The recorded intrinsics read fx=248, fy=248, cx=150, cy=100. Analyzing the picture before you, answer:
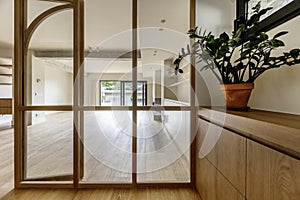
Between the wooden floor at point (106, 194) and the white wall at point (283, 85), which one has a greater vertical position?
the white wall at point (283, 85)

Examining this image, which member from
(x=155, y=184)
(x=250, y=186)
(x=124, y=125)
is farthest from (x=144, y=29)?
(x=250, y=186)

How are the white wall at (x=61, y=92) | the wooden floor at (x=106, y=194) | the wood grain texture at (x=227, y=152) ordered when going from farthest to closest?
1. the white wall at (x=61, y=92)
2. the wooden floor at (x=106, y=194)
3. the wood grain texture at (x=227, y=152)

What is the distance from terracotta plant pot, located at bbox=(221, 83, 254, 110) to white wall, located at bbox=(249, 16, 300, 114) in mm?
197

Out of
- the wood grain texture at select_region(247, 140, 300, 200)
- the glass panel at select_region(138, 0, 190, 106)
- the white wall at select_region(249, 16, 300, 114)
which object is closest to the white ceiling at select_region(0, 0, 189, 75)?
the glass panel at select_region(138, 0, 190, 106)

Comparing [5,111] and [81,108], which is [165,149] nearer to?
[81,108]

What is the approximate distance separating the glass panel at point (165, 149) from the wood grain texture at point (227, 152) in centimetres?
60

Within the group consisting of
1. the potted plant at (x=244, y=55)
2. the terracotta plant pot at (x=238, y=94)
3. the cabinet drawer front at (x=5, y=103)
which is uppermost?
the potted plant at (x=244, y=55)

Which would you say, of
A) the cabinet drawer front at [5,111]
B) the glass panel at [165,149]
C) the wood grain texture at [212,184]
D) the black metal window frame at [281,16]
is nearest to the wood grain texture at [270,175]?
the wood grain texture at [212,184]

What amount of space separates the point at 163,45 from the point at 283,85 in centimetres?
180

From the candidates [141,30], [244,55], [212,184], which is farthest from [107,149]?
[244,55]

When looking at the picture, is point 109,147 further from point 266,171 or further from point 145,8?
point 266,171

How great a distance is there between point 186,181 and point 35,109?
5.68 ft

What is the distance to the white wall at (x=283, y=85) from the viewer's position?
150 cm

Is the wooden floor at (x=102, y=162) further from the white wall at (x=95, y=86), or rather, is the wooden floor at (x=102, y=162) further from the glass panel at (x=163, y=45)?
the glass panel at (x=163, y=45)
